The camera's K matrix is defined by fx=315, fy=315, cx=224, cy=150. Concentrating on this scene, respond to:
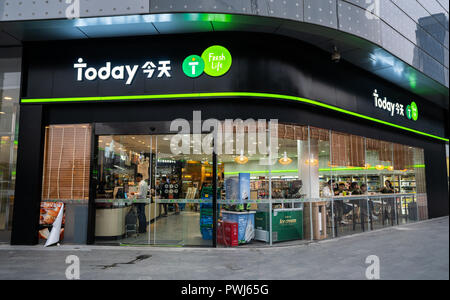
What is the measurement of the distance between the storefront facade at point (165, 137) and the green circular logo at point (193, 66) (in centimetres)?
3

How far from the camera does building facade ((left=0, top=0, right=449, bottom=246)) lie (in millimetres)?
7422

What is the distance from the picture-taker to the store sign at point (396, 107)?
34.9 feet

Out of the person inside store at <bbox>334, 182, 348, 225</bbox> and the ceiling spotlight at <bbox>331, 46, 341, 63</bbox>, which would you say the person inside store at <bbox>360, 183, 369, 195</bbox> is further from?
the ceiling spotlight at <bbox>331, 46, 341, 63</bbox>

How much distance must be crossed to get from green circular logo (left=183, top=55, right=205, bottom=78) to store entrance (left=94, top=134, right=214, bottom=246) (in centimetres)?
151

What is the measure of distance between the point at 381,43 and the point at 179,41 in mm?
5244

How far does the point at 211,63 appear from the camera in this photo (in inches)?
294

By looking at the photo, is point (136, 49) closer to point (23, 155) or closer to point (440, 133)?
point (23, 155)

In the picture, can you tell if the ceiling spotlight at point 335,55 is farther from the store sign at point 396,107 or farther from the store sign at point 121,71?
the store sign at point 121,71

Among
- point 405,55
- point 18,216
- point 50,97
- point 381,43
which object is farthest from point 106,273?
point 405,55

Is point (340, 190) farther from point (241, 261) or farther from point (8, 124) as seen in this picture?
point (8, 124)

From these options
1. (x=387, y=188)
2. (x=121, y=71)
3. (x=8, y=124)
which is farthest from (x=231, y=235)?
(x=387, y=188)
